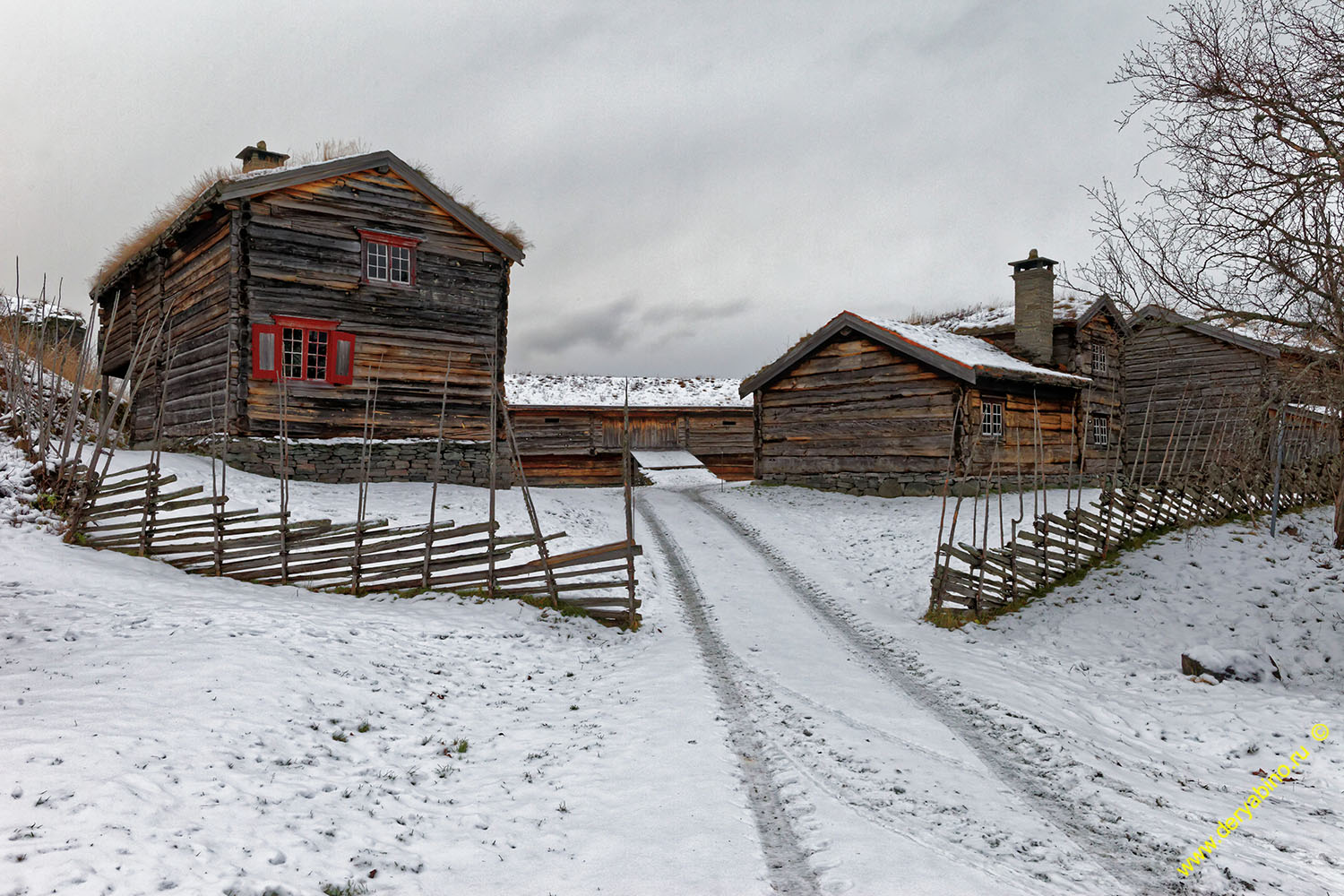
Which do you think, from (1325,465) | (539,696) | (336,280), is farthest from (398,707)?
(1325,465)

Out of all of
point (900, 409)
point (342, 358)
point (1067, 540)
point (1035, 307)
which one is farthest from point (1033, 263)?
point (342, 358)

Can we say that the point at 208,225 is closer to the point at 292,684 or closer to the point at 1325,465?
the point at 292,684

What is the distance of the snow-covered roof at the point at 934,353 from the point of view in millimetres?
18875

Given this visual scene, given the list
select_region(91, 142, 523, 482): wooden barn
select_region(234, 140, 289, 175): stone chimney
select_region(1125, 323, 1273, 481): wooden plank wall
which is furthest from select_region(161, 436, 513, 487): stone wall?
select_region(1125, 323, 1273, 481): wooden plank wall

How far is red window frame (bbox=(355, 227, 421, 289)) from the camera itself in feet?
60.1

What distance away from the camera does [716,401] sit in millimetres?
33188

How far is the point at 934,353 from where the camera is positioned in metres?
19.0

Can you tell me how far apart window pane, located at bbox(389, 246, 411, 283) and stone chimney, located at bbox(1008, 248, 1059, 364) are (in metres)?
17.8

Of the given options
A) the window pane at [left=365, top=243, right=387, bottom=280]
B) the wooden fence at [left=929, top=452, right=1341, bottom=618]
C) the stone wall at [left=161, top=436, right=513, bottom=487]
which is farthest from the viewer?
the window pane at [left=365, top=243, right=387, bottom=280]

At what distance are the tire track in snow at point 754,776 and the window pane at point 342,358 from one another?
1121 centimetres

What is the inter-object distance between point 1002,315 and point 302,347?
21813 mm

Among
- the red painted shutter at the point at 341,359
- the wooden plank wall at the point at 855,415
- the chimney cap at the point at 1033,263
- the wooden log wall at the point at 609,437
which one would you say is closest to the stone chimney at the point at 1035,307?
the chimney cap at the point at 1033,263

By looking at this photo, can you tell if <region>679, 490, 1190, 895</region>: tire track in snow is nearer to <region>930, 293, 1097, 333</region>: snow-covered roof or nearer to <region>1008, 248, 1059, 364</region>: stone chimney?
<region>1008, 248, 1059, 364</region>: stone chimney

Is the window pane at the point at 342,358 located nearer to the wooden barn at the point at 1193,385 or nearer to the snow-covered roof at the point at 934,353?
the snow-covered roof at the point at 934,353
